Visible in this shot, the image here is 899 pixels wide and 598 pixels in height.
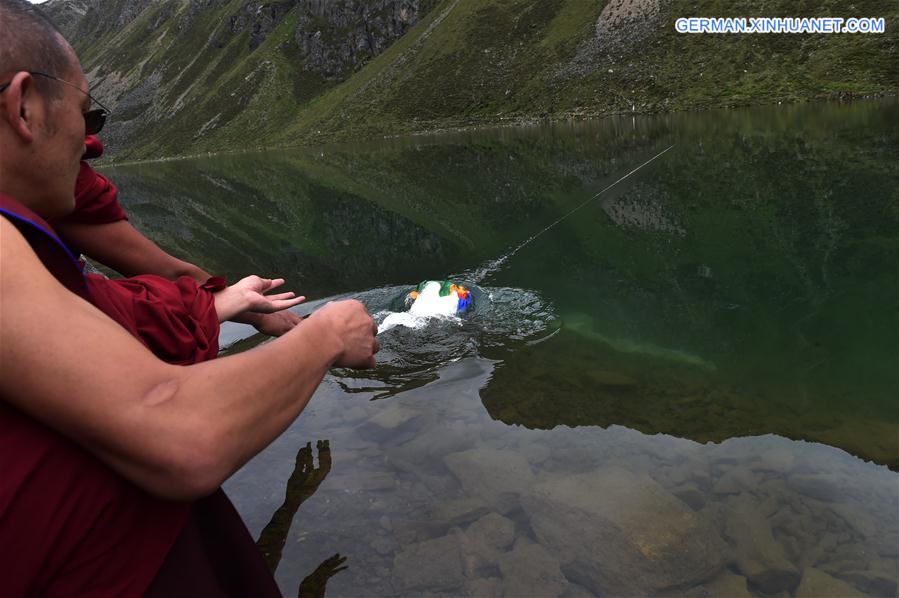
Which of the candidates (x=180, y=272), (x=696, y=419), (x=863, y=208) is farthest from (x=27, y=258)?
(x=863, y=208)

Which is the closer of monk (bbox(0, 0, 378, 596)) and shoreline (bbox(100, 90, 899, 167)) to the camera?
monk (bbox(0, 0, 378, 596))

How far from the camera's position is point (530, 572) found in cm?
417

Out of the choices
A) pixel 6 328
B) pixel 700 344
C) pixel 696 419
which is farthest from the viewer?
pixel 700 344

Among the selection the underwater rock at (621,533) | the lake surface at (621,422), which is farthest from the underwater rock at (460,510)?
the underwater rock at (621,533)

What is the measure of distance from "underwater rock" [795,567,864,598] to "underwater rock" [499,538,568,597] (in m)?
1.56

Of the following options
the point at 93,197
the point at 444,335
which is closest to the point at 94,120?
the point at 93,197

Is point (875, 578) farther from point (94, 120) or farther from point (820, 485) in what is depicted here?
point (94, 120)

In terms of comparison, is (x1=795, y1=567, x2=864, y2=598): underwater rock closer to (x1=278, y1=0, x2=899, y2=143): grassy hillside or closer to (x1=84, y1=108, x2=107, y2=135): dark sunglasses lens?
(x1=84, y1=108, x2=107, y2=135): dark sunglasses lens

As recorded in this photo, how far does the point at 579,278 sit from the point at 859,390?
6.50 meters

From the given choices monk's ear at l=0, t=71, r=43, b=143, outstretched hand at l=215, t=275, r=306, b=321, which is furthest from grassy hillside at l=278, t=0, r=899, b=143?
monk's ear at l=0, t=71, r=43, b=143

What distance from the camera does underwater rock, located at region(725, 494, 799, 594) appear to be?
3961 mm

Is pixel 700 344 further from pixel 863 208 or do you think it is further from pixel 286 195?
pixel 286 195

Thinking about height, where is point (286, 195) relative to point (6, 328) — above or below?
below

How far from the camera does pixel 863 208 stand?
1457cm
